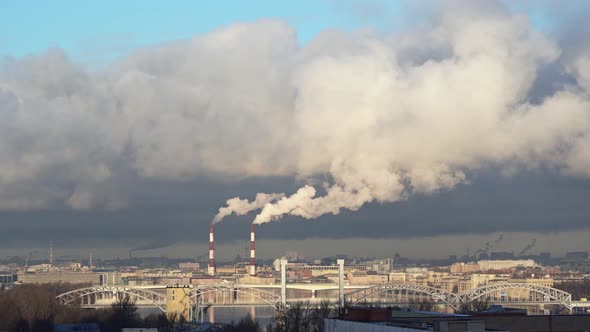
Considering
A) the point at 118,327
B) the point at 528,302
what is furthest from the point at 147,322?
the point at 528,302

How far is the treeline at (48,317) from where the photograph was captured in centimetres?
10756

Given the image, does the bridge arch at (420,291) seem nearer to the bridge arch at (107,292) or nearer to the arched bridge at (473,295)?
the arched bridge at (473,295)

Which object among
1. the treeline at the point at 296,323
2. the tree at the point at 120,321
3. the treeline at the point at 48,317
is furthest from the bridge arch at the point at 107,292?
the treeline at the point at 296,323

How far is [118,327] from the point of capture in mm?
109500

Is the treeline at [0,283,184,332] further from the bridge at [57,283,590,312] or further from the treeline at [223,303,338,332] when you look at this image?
the bridge at [57,283,590,312]

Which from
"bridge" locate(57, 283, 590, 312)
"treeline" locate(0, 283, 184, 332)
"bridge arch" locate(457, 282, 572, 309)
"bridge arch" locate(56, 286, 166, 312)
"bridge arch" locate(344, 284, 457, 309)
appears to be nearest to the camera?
"treeline" locate(0, 283, 184, 332)

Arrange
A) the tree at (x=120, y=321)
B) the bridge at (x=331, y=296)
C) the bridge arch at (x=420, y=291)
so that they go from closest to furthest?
1. the tree at (x=120, y=321)
2. the bridge at (x=331, y=296)
3. the bridge arch at (x=420, y=291)

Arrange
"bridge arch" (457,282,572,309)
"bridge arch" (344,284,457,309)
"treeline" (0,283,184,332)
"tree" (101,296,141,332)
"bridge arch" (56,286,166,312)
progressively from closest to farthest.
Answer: "treeline" (0,283,184,332), "tree" (101,296,141,332), "bridge arch" (56,286,166,312), "bridge arch" (457,282,572,309), "bridge arch" (344,284,457,309)

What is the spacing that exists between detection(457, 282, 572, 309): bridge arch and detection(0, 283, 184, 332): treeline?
209 feet

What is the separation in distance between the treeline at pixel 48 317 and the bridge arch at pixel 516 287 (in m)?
63.8

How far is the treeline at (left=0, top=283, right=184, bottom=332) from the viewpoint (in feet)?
353

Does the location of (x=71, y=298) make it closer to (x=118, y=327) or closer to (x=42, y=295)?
(x=42, y=295)

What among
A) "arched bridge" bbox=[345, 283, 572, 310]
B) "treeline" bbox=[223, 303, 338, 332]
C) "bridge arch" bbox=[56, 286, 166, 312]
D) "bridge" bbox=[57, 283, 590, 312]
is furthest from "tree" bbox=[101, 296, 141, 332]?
"arched bridge" bbox=[345, 283, 572, 310]

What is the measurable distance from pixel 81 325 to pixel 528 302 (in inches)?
3930
